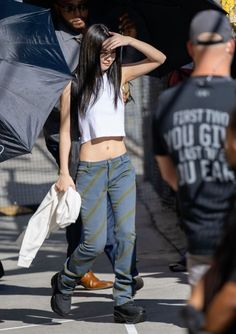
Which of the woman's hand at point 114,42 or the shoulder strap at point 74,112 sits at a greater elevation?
the woman's hand at point 114,42

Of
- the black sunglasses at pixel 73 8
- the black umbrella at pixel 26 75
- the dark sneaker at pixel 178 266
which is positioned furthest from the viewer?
the dark sneaker at pixel 178 266

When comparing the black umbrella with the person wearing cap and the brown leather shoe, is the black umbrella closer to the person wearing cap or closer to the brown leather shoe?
the person wearing cap

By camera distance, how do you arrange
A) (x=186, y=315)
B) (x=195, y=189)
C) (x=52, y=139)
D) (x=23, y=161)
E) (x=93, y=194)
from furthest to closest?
(x=23, y=161) → (x=52, y=139) → (x=93, y=194) → (x=195, y=189) → (x=186, y=315)

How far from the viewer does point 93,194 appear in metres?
6.53

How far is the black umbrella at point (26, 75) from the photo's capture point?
20.9 feet

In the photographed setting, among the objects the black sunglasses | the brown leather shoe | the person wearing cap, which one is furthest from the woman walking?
the brown leather shoe

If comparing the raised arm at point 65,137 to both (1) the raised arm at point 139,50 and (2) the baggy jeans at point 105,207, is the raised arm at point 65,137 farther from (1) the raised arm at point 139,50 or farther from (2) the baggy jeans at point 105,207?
(1) the raised arm at point 139,50

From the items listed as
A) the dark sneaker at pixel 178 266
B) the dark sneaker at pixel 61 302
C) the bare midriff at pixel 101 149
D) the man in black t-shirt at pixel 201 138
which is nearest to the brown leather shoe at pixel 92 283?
the dark sneaker at pixel 178 266

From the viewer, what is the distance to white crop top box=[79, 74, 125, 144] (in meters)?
6.54

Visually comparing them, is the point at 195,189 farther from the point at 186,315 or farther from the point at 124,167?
the point at 124,167

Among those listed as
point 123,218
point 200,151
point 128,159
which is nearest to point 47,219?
point 123,218

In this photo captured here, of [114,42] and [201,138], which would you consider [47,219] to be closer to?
[114,42]

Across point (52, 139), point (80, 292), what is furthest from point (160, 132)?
point (80, 292)

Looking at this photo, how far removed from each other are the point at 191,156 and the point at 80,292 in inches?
141
